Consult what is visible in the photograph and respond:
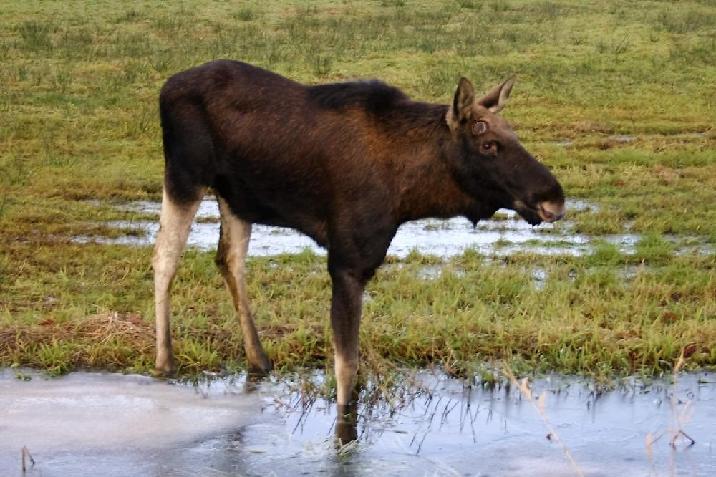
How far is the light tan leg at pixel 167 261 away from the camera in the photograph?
25.1ft

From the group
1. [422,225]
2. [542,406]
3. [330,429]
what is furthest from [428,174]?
[422,225]

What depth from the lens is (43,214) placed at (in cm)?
1280

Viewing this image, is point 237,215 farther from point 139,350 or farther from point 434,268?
point 434,268

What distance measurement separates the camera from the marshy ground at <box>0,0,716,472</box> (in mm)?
8102

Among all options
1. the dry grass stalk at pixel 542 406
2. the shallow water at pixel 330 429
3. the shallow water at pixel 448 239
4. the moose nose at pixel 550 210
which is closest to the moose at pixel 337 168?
the moose nose at pixel 550 210

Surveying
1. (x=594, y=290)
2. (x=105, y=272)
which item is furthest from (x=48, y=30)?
(x=594, y=290)

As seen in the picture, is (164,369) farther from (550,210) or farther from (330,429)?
(550,210)

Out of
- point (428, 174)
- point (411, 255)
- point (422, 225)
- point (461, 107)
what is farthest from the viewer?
point (422, 225)

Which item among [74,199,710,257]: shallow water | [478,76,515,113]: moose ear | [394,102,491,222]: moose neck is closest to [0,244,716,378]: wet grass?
[74,199,710,257]: shallow water

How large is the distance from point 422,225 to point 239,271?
5.23 meters

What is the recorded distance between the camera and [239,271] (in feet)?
25.9

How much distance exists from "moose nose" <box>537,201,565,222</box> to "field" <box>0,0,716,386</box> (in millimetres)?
1228

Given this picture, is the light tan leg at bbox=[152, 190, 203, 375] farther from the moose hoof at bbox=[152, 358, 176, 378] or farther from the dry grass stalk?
the dry grass stalk

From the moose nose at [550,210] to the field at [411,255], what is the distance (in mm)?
1228
